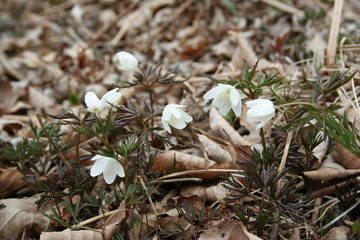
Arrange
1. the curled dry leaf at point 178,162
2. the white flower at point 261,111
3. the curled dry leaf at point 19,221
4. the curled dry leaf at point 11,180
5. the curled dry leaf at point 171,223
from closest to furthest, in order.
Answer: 1. the white flower at point 261,111
2. the curled dry leaf at point 171,223
3. the curled dry leaf at point 19,221
4. the curled dry leaf at point 178,162
5. the curled dry leaf at point 11,180

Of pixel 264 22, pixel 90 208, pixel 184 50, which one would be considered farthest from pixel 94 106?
pixel 264 22

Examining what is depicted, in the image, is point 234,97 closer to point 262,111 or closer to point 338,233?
point 262,111

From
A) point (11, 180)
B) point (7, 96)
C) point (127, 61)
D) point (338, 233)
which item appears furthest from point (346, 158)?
point (7, 96)

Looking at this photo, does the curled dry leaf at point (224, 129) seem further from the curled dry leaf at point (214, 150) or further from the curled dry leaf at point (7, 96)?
the curled dry leaf at point (7, 96)

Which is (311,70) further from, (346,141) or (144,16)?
(144,16)

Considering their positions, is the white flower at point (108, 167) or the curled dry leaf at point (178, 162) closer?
the white flower at point (108, 167)

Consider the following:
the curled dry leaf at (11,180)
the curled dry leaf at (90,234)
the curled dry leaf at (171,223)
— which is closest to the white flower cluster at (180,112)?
the curled dry leaf at (90,234)
